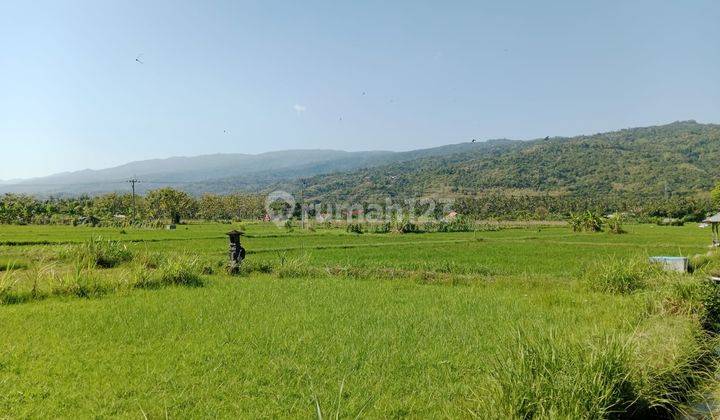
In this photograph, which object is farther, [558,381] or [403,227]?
[403,227]

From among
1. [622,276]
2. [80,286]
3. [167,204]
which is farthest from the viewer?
[167,204]

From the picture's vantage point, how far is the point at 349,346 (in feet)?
23.0

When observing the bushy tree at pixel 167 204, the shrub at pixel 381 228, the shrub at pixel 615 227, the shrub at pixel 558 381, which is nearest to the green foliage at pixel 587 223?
the shrub at pixel 615 227

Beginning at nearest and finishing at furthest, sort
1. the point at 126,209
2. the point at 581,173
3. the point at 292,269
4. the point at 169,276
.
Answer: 1. the point at 169,276
2. the point at 292,269
3. the point at 126,209
4. the point at 581,173

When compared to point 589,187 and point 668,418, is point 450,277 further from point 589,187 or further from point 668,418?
point 589,187

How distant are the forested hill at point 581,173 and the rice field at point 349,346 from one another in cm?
9001

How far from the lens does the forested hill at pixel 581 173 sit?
106m

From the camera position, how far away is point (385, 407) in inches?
196

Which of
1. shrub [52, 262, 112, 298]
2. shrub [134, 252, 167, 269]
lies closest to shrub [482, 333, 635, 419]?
shrub [52, 262, 112, 298]

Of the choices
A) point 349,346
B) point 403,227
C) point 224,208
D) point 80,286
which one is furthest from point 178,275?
point 224,208

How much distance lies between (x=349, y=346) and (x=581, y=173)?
423 feet

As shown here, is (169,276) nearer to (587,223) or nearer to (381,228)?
(381,228)

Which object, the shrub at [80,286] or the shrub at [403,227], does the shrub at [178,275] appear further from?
the shrub at [403,227]

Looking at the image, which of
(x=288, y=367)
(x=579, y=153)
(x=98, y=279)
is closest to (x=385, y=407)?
(x=288, y=367)
